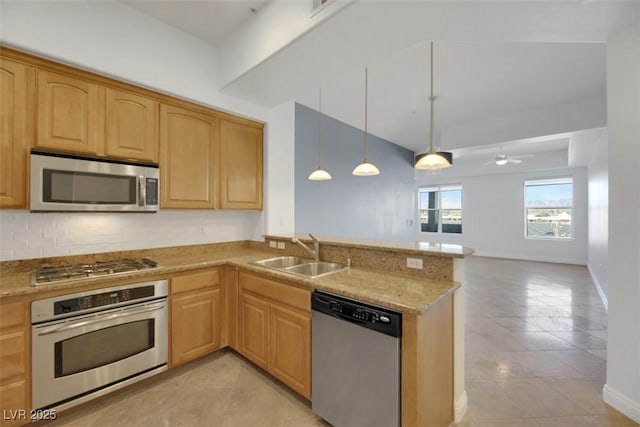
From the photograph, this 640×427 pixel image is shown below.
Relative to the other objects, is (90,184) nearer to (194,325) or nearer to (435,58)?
(194,325)

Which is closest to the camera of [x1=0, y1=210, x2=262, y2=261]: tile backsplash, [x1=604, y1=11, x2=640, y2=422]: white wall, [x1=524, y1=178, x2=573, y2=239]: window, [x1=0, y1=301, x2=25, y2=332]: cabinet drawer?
[x1=0, y1=301, x2=25, y2=332]: cabinet drawer

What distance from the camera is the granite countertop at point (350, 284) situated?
58.3 inches

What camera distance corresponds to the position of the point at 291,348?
197 centimetres

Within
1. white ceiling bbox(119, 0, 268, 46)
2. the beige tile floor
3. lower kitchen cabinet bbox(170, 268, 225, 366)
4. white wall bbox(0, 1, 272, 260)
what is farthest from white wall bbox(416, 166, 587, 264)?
lower kitchen cabinet bbox(170, 268, 225, 366)

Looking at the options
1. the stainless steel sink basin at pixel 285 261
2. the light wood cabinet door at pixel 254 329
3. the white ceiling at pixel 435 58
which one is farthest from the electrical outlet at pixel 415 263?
the white ceiling at pixel 435 58

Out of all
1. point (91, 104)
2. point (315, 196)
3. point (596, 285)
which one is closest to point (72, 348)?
point (91, 104)

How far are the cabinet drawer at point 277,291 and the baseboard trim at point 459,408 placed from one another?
118 cm

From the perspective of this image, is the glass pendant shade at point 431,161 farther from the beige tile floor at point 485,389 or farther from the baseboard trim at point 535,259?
the baseboard trim at point 535,259

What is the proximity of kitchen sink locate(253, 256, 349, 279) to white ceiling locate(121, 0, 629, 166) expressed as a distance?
1711mm

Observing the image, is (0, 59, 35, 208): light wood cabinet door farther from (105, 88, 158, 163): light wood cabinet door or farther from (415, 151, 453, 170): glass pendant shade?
(415, 151, 453, 170): glass pendant shade

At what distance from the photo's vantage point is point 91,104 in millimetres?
2102

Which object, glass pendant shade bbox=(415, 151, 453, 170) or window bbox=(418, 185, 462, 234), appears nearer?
glass pendant shade bbox=(415, 151, 453, 170)

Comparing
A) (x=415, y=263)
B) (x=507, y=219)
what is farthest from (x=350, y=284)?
(x=507, y=219)

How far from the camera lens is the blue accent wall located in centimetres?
407
